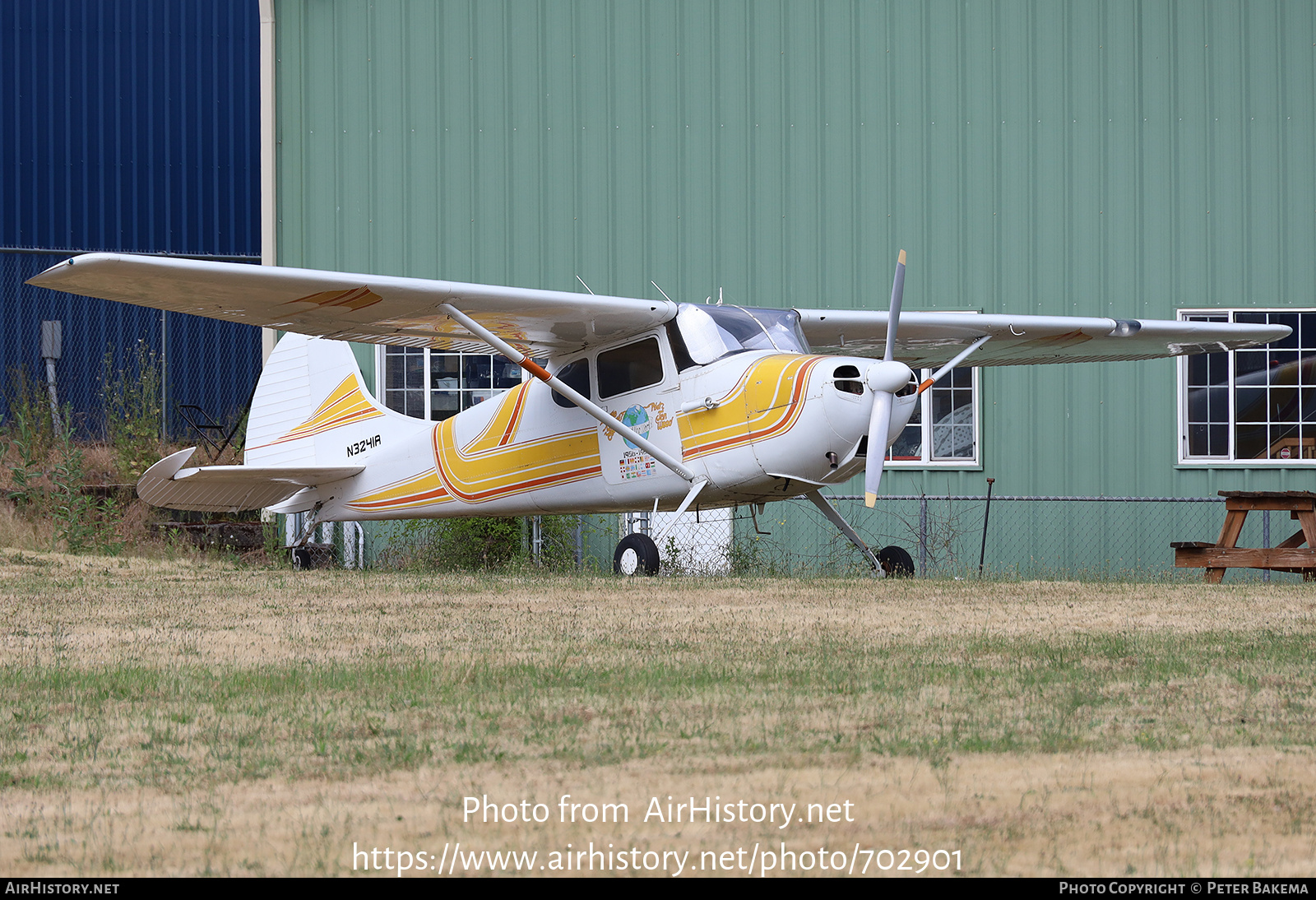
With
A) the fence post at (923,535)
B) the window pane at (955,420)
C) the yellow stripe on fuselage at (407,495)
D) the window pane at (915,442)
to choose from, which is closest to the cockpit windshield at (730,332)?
the yellow stripe on fuselage at (407,495)

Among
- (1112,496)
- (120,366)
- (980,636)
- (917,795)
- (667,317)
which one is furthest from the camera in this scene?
(120,366)

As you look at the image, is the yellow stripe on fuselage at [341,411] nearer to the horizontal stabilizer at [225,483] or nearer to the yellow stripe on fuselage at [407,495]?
the horizontal stabilizer at [225,483]

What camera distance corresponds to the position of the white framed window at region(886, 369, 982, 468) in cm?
1722

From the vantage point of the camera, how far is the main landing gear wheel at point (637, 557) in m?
11.9

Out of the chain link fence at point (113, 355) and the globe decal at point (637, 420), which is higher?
the chain link fence at point (113, 355)

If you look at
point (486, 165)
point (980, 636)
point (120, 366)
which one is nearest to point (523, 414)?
point (486, 165)

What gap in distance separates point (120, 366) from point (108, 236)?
3.05 m

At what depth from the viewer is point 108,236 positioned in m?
25.0

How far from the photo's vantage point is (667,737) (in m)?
4.40

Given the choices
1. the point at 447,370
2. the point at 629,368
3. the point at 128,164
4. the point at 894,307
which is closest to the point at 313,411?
the point at 447,370

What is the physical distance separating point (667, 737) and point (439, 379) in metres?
13.8

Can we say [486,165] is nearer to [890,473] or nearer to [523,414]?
[523,414]

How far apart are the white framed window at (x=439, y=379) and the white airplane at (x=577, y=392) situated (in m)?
2.06

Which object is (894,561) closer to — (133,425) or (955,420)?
(955,420)
